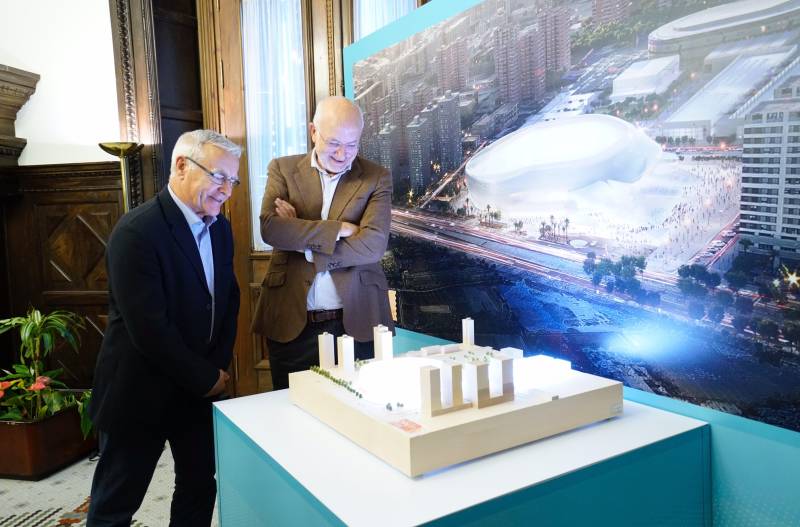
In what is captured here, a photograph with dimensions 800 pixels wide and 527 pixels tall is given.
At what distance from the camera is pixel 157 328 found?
1635mm

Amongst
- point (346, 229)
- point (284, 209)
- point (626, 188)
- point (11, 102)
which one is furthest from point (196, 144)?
point (11, 102)

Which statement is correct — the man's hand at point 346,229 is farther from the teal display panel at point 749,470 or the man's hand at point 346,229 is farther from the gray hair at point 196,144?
the teal display panel at point 749,470

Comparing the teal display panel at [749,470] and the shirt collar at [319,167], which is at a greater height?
the shirt collar at [319,167]

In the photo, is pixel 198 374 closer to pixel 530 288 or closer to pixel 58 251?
pixel 530 288

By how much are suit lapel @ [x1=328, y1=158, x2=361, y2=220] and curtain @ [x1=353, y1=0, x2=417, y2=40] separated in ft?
5.07

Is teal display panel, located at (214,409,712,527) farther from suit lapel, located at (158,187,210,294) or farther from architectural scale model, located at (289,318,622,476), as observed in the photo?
suit lapel, located at (158,187,210,294)

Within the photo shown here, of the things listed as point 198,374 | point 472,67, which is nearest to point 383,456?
point 198,374

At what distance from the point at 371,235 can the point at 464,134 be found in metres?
0.53

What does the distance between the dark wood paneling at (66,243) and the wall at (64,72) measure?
0.45 feet

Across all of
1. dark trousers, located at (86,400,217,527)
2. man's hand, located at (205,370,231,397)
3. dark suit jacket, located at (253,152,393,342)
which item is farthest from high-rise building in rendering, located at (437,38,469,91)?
dark trousers, located at (86,400,217,527)

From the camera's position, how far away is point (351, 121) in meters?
2.03

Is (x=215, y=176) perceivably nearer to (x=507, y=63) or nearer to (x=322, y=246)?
(x=322, y=246)

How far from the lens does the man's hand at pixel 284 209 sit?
214 cm

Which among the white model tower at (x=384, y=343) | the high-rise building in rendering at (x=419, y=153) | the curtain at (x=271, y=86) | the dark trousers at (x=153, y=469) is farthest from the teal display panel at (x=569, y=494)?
the curtain at (x=271, y=86)
